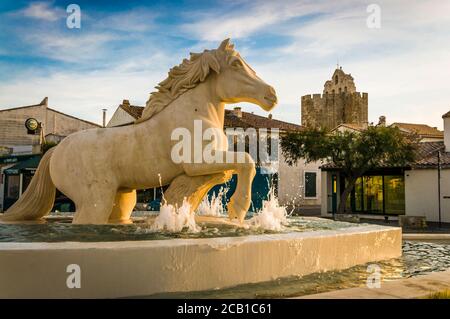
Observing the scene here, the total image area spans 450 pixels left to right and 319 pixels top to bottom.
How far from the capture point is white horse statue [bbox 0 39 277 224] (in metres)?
5.72

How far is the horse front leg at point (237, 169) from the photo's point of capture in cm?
560

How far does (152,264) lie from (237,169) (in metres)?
2.03

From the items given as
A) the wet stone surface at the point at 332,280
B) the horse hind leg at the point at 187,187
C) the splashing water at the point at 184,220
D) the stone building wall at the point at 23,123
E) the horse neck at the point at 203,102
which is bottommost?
the wet stone surface at the point at 332,280

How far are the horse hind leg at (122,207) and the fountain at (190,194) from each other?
15 millimetres

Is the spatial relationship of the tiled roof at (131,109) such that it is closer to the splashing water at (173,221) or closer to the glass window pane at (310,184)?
the glass window pane at (310,184)

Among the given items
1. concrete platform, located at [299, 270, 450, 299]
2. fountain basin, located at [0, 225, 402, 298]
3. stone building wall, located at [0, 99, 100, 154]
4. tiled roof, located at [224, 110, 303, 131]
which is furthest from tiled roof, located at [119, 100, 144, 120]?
concrete platform, located at [299, 270, 450, 299]

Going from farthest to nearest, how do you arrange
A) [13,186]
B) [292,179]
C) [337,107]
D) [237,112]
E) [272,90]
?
[337,107] → [237,112] → [292,179] → [13,186] → [272,90]

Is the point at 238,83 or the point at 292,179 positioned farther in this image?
the point at 292,179

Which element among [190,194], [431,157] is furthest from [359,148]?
[190,194]

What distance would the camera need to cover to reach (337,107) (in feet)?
262

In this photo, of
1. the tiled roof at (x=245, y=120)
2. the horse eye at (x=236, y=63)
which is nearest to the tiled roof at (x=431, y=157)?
the tiled roof at (x=245, y=120)

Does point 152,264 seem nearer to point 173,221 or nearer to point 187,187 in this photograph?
point 173,221
